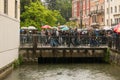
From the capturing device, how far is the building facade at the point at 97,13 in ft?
304

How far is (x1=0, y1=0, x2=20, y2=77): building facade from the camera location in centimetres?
→ 2452

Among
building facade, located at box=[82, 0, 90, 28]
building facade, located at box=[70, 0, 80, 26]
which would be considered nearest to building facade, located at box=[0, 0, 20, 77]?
building facade, located at box=[82, 0, 90, 28]

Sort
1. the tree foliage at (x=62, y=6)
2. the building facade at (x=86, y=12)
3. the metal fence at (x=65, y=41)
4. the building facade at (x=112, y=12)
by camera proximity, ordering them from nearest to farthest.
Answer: the metal fence at (x=65, y=41)
the building facade at (x=112, y=12)
the building facade at (x=86, y=12)
the tree foliage at (x=62, y=6)

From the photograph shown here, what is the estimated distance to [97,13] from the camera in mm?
94438

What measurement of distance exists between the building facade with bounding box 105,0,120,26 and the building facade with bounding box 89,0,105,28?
3.60 m

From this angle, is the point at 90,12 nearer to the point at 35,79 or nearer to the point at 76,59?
the point at 76,59

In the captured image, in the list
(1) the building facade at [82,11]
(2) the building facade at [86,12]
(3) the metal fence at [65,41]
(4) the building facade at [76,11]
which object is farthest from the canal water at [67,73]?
(4) the building facade at [76,11]

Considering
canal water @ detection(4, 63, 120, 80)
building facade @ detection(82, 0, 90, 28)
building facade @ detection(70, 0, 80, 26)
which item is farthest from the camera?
building facade @ detection(70, 0, 80, 26)

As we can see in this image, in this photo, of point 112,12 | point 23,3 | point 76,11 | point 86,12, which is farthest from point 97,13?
point 23,3

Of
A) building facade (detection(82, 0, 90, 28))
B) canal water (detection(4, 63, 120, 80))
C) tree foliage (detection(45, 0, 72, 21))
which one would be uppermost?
tree foliage (detection(45, 0, 72, 21))

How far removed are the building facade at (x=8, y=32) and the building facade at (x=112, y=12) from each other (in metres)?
46.3

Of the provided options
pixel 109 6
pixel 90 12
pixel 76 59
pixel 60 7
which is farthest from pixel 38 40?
pixel 60 7

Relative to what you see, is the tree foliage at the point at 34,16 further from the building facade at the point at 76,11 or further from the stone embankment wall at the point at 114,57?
the building facade at the point at 76,11

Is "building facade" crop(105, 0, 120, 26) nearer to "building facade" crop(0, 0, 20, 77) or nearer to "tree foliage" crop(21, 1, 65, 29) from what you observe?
"tree foliage" crop(21, 1, 65, 29)
